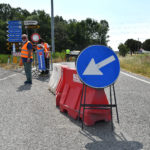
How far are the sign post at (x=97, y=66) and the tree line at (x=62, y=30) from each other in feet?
198

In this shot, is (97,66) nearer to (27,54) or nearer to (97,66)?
(97,66)

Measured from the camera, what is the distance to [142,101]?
6.30m

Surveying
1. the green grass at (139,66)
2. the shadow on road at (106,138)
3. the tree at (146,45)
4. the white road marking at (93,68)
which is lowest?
the shadow on road at (106,138)

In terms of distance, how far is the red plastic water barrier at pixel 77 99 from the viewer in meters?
4.22

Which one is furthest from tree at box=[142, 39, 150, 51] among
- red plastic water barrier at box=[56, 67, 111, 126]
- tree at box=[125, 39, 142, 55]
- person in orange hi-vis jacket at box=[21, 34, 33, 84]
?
red plastic water barrier at box=[56, 67, 111, 126]

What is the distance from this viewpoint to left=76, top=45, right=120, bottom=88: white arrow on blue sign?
4.00 meters

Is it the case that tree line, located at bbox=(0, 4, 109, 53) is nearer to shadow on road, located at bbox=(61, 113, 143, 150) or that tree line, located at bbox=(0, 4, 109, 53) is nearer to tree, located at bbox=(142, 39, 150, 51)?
tree, located at bbox=(142, 39, 150, 51)

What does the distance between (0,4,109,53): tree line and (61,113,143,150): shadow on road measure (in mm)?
60556

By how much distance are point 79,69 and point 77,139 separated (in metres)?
1.11

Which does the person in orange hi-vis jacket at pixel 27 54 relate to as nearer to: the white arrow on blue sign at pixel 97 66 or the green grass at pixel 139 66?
the white arrow on blue sign at pixel 97 66

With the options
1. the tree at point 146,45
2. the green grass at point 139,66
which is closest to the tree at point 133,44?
the tree at point 146,45

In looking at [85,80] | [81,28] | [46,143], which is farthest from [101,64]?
[81,28]

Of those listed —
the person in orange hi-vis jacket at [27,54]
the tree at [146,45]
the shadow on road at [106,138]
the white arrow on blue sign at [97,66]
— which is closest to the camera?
the shadow on road at [106,138]

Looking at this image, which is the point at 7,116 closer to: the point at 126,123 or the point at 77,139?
the point at 77,139
